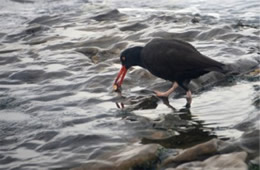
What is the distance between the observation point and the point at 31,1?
18047 millimetres

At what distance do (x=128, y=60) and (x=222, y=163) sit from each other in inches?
150

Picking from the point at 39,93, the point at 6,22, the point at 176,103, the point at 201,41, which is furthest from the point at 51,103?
the point at 6,22

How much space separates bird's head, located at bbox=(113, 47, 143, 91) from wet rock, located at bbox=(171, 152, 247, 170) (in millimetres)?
3448

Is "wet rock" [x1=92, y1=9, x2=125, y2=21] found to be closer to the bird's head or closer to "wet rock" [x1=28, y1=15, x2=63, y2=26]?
"wet rock" [x1=28, y1=15, x2=63, y2=26]

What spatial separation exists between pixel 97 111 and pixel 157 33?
4.46 meters

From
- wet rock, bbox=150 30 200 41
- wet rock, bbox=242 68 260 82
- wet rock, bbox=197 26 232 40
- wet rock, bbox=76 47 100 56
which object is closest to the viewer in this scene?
wet rock, bbox=242 68 260 82

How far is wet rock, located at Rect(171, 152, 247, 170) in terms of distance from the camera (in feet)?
13.3

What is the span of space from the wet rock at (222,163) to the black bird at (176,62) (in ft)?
7.81

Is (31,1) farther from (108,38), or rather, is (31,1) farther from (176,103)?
(176,103)

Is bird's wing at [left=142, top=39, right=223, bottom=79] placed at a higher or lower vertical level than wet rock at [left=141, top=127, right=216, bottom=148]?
higher

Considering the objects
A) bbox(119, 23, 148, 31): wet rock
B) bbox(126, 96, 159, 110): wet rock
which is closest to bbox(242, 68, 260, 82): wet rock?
bbox(126, 96, 159, 110): wet rock

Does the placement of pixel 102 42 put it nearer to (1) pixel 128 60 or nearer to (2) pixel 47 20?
(1) pixel 128 60

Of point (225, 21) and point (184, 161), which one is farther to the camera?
point (225, 21)

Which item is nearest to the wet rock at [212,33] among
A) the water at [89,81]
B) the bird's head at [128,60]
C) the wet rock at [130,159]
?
the water at [89,81]
